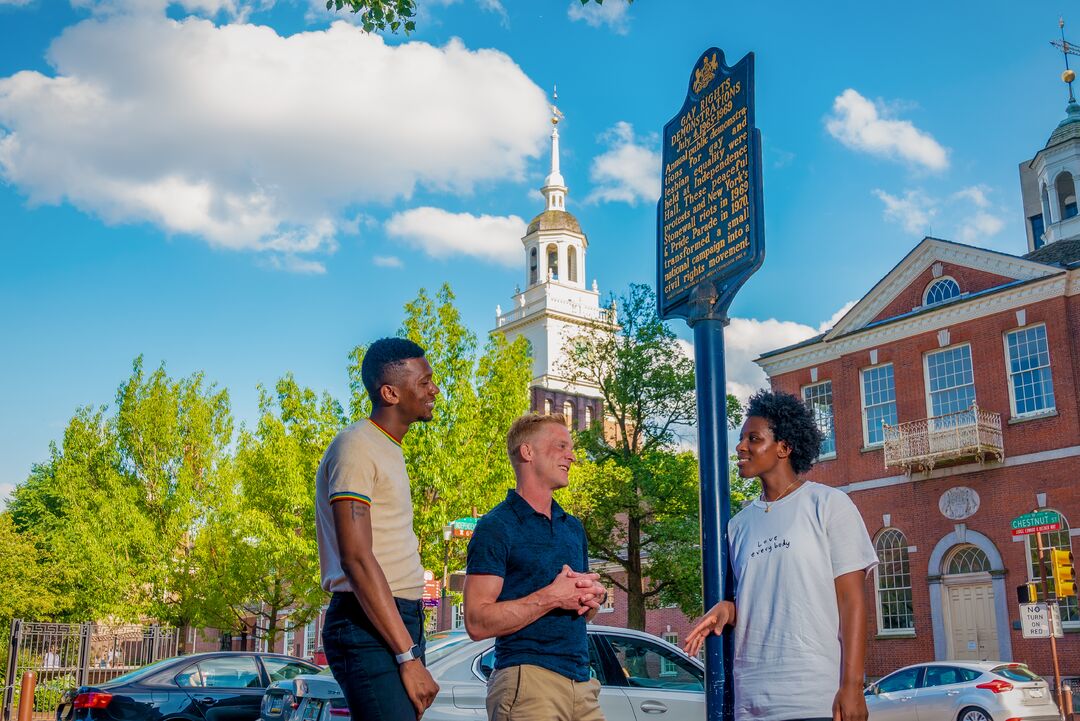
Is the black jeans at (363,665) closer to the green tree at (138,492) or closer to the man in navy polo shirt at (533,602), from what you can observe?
the man in navy polo shirt at (533,602)

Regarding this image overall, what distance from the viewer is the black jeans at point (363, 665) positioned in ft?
12.5

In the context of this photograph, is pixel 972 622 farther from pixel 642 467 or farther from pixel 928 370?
pixel 642 467

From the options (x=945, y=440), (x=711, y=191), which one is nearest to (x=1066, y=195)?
(x=945, y=440)

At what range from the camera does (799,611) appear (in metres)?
4.04

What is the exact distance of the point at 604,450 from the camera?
35469 millimetres

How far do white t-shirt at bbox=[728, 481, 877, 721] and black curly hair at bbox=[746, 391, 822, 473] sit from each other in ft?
0.86

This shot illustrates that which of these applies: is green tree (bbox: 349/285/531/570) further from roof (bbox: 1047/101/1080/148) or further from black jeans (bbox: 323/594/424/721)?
roof (bbox: 1047/101/1080/148)

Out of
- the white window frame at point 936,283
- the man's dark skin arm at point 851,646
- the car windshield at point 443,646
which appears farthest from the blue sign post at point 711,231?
the white window frame at point 936,283

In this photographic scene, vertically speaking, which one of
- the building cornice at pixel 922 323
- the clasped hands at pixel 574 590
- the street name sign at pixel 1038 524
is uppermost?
the building cornice at pixel 922 323

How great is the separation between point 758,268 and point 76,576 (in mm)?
27339

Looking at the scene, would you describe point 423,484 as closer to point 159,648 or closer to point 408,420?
point 159,648

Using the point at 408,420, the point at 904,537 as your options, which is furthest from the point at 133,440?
the point at 408,420

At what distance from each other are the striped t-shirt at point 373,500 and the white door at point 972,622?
87.0ft

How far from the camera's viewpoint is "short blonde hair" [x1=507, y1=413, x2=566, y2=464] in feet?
15.3
